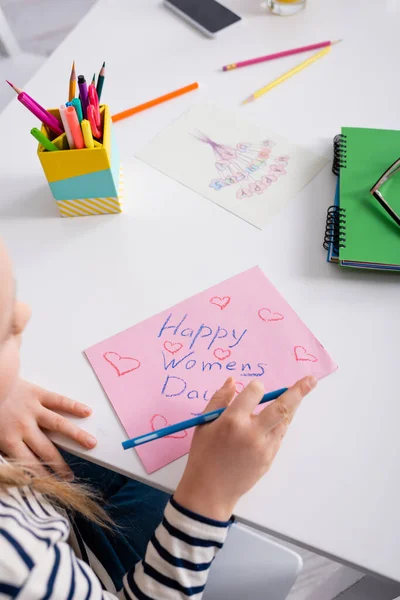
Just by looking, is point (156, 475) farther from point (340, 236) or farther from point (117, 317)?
point (340, 236)

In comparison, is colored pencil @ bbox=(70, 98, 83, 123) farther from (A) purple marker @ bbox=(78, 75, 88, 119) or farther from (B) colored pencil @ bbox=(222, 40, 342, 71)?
(B) colored pencil @ bbox=(222, 40, 342, 71)

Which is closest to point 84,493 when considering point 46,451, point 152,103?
point 46,451

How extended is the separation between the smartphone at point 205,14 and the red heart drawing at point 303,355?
63 cm

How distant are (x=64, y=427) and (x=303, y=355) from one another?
0.88 ft

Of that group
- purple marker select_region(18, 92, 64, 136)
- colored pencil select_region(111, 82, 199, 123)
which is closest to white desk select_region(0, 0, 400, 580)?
colored pencil select_region(111, 82, 199, 123)

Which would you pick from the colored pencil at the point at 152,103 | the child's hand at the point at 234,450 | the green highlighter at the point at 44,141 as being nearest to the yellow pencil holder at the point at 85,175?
the green highlighter at the point at 44,141

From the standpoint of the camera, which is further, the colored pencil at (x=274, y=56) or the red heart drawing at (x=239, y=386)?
the colored pencil at (x=274, y=56)

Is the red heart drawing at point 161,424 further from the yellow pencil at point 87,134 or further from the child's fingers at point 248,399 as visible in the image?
the yellow pencil at point 87,134

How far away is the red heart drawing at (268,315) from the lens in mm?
598

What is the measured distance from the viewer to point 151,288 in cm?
63

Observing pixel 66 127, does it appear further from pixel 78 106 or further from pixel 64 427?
pixel 64 427

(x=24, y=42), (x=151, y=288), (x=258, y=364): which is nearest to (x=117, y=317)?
(x=151, y=288)

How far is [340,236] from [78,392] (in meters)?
0.36

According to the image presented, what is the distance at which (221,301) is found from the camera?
0.62 metres
